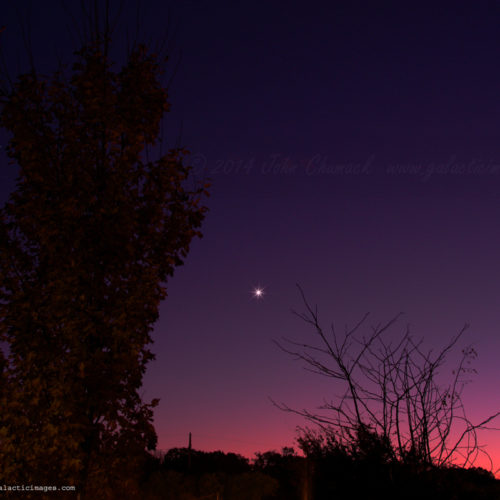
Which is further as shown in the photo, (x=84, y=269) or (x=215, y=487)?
(x=215, y=487)

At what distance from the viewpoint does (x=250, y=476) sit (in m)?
37.0

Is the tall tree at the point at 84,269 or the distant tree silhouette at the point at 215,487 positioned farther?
the distant tree silhouette at the point at 215,487

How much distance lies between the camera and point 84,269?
5863 mm

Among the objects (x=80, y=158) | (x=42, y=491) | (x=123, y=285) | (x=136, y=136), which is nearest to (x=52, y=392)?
(x=42, y=491)

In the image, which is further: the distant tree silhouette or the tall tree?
the distant tree silhouette

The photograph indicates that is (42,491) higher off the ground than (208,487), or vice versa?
(42,491)

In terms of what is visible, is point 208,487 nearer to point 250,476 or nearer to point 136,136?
point 250,476

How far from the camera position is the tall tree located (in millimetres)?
5148

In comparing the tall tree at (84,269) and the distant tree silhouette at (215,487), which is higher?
the tall tree at (84,269)

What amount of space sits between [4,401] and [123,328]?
142cm

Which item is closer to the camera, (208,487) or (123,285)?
(123,285)

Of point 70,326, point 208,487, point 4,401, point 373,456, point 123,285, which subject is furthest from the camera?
point 208,487

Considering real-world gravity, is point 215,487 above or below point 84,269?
below

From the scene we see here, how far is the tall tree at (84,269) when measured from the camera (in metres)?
5.15
